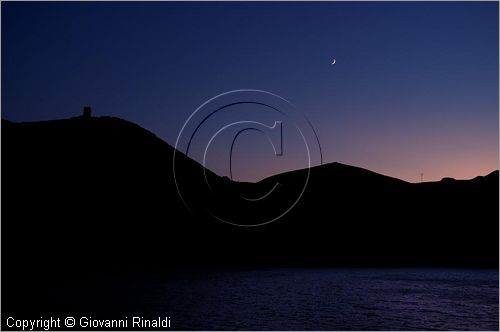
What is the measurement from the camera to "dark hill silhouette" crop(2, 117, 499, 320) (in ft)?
447

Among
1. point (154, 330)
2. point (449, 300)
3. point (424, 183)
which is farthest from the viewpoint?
point (424, 183)

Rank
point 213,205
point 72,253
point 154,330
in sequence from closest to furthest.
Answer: point 154,330, point 72,253, point 213,205

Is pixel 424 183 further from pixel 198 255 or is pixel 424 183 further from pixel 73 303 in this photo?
pixel 73 303

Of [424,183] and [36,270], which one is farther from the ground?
[424,183]

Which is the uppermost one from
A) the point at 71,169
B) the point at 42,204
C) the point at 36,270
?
the point at 71,169

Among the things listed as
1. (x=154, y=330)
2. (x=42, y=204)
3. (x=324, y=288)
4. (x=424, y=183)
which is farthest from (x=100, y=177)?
(x=154, y=330)

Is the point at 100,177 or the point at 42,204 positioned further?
the point at 100,177

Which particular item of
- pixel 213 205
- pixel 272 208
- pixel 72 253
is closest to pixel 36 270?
pixel 72 253

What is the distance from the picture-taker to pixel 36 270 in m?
108

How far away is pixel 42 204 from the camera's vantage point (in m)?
139

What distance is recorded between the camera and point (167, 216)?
518 feet

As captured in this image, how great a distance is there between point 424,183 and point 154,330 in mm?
161213

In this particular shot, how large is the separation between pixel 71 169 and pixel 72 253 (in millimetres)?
27576

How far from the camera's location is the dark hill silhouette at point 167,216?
136250 millimetres
